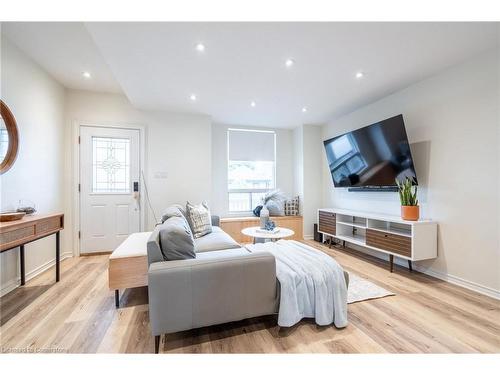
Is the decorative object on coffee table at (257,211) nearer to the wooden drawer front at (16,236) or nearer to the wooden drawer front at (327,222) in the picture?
the wooden drawer front at (327,222)

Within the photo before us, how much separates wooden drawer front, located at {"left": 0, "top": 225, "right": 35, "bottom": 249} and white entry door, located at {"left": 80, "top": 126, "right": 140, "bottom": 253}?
146 centimetres

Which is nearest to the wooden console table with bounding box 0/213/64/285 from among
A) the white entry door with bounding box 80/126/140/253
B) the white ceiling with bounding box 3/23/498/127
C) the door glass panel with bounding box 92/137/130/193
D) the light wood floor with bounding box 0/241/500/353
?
the light wood floor with bounding box 0/241/500/353

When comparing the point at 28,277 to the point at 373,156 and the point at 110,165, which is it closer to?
the point at 110,165

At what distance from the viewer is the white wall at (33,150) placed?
2.32m

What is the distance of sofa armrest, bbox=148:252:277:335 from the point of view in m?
1.40

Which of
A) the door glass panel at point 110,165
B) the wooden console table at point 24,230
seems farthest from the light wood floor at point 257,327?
the door glass panel at point 110,165

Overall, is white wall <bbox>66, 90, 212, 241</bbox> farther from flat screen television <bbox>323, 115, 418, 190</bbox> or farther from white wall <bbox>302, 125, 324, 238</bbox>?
flat screen television <bbox>323, 115, 418, 190</bbox>

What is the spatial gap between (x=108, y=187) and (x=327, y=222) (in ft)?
12.7

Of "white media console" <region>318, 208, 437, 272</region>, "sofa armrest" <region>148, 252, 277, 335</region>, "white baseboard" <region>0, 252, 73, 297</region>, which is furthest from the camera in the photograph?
"white media console" <region>318, 208, 437, 272</region>

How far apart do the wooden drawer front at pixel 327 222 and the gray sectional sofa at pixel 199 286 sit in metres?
2.56

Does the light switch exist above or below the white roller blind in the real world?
below

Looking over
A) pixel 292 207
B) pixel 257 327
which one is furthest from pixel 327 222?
pixel 257 327

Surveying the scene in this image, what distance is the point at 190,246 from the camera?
167cm

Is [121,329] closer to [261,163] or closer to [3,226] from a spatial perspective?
[3,226]
